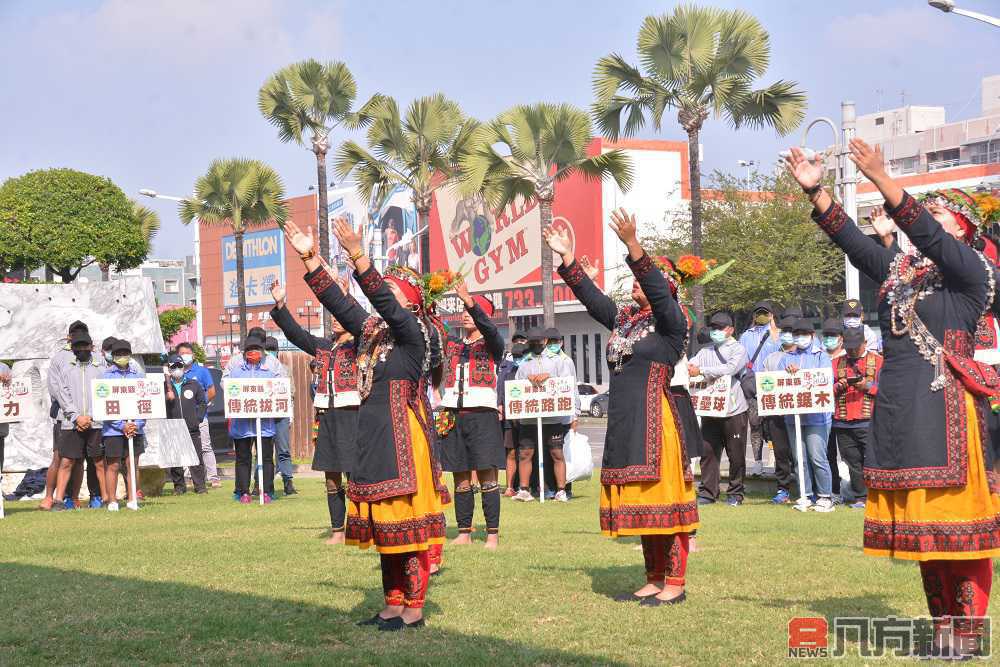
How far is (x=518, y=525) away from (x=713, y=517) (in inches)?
83.7

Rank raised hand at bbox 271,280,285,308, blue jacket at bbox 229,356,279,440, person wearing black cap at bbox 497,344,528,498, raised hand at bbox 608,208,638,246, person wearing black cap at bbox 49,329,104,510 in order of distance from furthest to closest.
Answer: person wearing black cap at bbox 497,344,528,498
blue jacket at bbox 229,356,279,440
person wearing black cap at bbox 49,329,104,510
raised hand at bbox 271,280,285,308
raised hand at bbox 608,208,638,246

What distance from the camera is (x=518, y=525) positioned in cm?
1295

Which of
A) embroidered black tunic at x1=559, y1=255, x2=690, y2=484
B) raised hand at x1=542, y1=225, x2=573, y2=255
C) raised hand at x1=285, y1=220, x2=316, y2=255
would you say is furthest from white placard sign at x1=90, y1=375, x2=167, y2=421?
raised hand at x1=285, y1=220, x2=316, y2=255

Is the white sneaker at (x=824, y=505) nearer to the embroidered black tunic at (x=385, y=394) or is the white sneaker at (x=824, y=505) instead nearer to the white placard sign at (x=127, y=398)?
the embroidered black tunic at (x=385, y=394)

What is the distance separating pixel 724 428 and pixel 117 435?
7700mm

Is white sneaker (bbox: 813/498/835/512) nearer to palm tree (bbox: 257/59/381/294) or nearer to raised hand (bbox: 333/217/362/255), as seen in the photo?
raised hand (bbox: 333/217/362/255)

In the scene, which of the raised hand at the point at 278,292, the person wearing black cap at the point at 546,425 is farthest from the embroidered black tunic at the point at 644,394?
the person wearing black cap at the point at 546,425

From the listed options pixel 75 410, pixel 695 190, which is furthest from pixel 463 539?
pixel 695 190

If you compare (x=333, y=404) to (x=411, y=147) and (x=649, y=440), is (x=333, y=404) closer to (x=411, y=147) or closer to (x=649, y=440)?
(x=649, y=440)

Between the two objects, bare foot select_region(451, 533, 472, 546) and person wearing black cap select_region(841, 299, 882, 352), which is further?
person wearing black cap select_region(841, 299, 882, 352)

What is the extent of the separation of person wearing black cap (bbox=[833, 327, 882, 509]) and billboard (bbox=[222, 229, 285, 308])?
75508 millimetres

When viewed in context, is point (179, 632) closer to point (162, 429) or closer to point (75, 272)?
point (162, 429)

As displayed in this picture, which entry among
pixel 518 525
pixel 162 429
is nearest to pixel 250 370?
pixel 162 429

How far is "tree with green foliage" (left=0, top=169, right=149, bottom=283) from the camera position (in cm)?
3553
